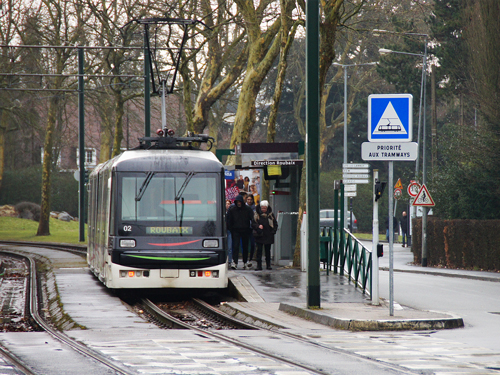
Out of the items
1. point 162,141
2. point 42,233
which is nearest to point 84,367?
point 162,141

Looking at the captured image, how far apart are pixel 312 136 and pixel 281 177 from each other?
25.0ft

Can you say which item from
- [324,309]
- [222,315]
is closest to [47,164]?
[222,315]

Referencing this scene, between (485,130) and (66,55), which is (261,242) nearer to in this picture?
(485,130)

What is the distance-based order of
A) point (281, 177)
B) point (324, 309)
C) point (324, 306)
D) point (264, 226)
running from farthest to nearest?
point (281, 177) → point (264, 226) → point (324, 306) → point (324, 309)

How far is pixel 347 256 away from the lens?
54.1 ft

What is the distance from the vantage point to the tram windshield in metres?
15.3

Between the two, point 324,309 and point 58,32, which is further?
point 58,32

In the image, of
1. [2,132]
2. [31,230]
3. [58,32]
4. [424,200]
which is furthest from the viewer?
[31,230]

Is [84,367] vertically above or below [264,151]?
below

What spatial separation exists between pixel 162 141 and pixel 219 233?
3.06m

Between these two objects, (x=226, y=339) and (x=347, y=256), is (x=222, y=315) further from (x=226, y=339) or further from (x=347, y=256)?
(x=347, y=256)

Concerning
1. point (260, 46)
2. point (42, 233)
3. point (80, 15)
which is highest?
point (80, 15)

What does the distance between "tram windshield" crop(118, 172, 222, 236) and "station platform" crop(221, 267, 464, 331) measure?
139 cm

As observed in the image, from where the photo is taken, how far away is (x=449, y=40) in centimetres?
3812
